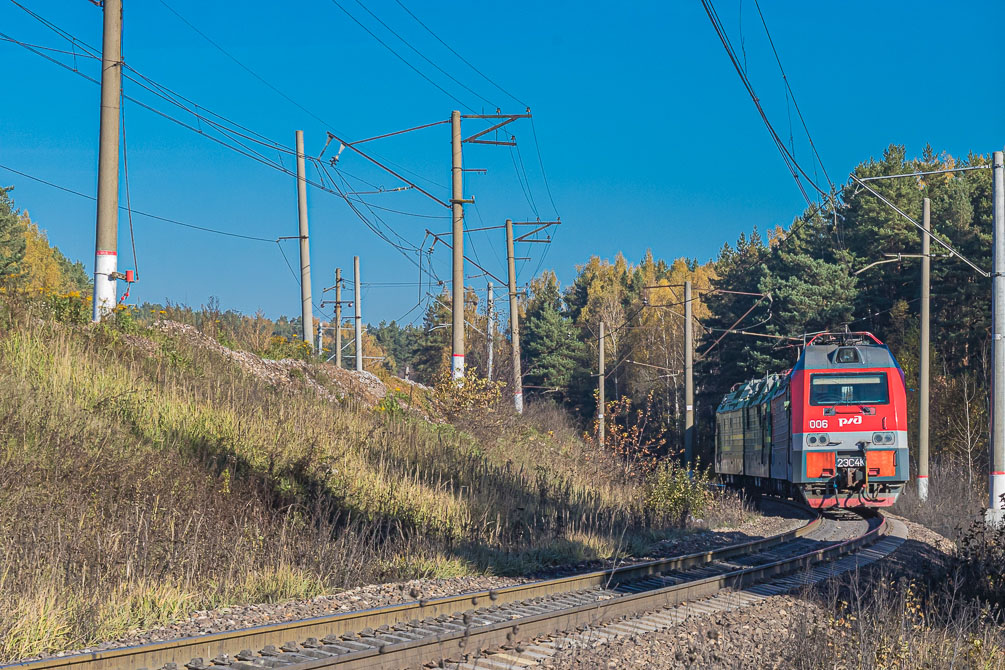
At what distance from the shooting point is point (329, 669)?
21.3ft

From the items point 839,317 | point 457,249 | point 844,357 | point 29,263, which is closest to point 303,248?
point 457,249

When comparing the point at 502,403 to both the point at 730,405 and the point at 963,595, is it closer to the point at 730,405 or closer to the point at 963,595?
the point at 730,405

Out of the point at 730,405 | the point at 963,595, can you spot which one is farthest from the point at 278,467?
the point at 730,405

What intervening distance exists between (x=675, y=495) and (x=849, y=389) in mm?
5144

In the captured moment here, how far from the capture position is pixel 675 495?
19.3m

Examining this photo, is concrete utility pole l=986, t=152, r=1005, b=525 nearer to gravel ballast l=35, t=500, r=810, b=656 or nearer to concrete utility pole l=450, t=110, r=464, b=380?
gravel ballast l=35, t=500, r=810, b=656

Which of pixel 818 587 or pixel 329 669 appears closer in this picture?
pixel 329 669

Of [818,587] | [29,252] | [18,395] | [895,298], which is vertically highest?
[29,252]

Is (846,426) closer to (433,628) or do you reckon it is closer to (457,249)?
(457,249)

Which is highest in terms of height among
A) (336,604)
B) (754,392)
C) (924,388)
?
(924,388)

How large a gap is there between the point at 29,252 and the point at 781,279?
239 ft

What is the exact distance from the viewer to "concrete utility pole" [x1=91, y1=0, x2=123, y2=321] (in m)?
15.5

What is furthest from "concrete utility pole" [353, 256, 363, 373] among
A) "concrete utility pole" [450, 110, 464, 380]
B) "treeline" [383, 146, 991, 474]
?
"concrete utility pole" [450, 110, 464, 380]

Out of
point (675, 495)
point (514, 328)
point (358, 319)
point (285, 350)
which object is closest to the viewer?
point (675, 495)
